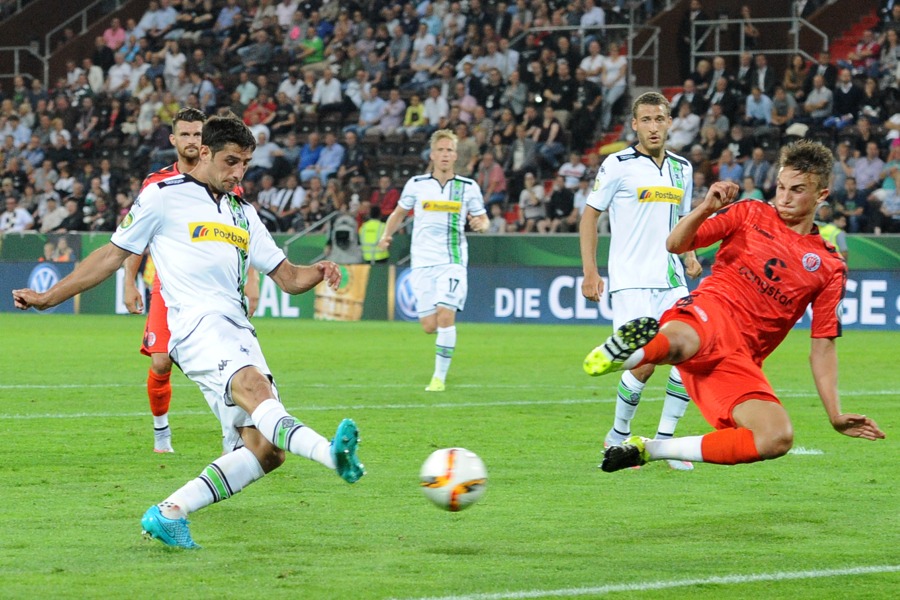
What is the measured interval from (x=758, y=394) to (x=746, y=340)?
0.30m

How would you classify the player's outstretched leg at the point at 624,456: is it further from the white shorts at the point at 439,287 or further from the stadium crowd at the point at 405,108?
the stadium crowd at the point at 405,108

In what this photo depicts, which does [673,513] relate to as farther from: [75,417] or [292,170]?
[292,170]

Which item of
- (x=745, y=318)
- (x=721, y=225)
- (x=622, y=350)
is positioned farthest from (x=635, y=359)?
(x=721, y=225)

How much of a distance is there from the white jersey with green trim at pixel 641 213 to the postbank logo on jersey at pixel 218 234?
3258 millimetres

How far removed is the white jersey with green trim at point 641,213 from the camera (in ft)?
28.7

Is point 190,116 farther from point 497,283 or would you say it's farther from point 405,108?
point 405,108

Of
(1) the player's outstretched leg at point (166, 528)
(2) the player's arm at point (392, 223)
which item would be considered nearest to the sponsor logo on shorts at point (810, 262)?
(1) the player's outstretched leg at point (166, 528)

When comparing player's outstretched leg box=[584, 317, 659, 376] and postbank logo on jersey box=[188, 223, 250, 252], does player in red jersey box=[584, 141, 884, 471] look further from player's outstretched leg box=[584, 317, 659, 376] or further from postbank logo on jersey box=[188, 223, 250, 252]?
postbank logo on jersey box=[188, 223, 250, 252]

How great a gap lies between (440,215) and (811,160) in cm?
803

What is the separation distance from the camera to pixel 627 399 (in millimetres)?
8453

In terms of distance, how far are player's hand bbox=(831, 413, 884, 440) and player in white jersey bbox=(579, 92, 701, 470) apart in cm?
277

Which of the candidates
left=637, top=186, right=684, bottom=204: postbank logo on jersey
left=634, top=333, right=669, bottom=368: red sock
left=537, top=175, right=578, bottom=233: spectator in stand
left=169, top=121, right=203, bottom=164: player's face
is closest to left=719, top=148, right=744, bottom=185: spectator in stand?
left=537, top=175, right=578, bottom=233: spectator in stand

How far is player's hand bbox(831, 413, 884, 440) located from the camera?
19.1ft

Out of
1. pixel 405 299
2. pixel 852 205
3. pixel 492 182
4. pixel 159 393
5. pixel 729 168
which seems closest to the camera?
pixel 159 393
